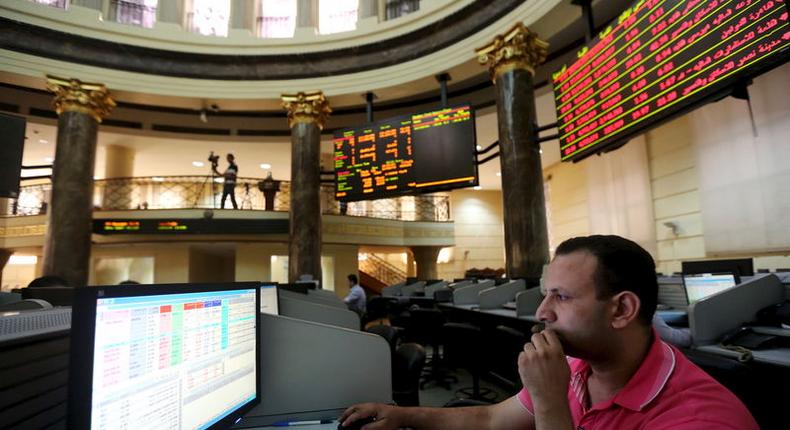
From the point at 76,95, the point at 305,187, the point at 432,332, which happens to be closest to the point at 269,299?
the point at 432,332

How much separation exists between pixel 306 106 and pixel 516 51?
160 inches

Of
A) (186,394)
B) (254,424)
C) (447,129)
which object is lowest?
(254,424)

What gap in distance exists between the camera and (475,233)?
15930mm

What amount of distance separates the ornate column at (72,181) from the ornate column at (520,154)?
701 centimetres

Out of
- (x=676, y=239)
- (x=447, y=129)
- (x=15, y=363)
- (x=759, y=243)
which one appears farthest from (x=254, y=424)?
(x=676, y=239)

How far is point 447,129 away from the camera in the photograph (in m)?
6.40

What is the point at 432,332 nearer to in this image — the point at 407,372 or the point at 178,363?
the point at 407,372

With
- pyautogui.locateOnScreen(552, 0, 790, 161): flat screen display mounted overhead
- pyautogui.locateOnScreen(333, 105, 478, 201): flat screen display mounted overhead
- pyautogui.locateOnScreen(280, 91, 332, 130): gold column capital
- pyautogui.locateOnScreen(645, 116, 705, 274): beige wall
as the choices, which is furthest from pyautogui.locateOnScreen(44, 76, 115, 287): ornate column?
pyautogui.locateOnScreen(645, 116, 705, 274): beige wall

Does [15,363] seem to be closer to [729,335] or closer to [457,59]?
[729,335]

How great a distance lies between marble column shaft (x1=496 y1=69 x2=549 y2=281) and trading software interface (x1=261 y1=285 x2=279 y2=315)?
3990 millimetres

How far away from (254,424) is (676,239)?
24.9ft

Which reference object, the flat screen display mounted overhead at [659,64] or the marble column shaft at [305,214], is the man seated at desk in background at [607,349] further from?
the marble column shaft at [305,214]

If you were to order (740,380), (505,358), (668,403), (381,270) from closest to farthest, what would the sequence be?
(668,403), (740,380), (505,358), (381,270)

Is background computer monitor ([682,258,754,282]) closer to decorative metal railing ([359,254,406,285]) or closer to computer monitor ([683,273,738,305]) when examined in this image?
computer monitor ([683,273,738,305])
